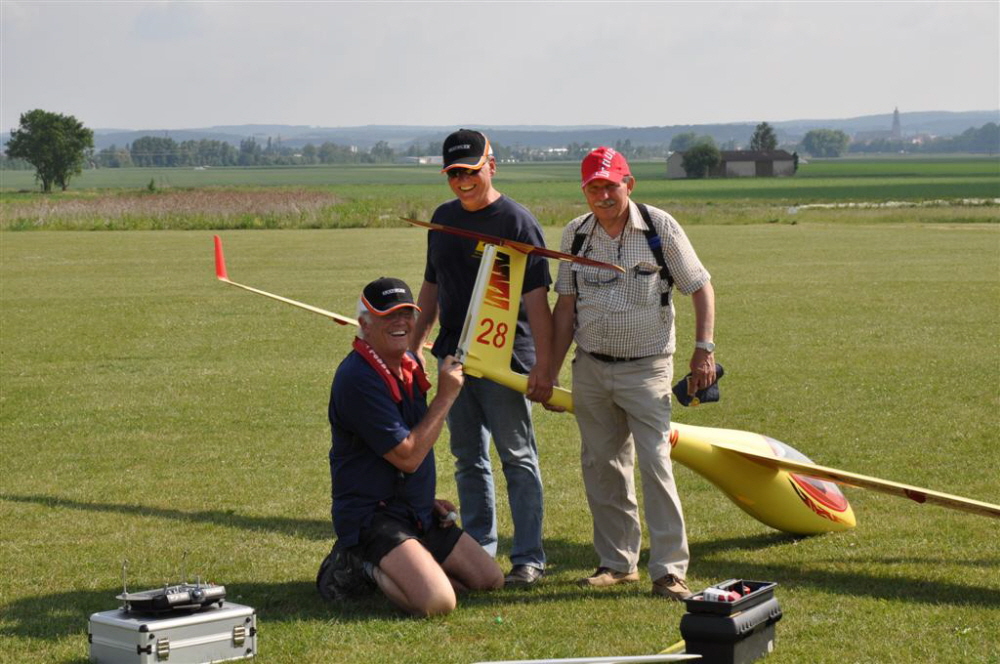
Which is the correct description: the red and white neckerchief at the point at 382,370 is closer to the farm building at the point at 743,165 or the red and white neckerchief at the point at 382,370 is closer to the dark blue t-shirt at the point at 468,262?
the dark blue t-shirt at the point at 468,262

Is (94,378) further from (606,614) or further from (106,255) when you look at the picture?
(106,255)

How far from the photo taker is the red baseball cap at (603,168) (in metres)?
5.94

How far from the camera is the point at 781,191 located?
103 metres

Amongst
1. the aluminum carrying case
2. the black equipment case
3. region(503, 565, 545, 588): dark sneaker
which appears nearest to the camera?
the black equipment case

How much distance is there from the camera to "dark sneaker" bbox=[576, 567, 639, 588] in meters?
6.41

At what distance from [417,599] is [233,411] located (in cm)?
674

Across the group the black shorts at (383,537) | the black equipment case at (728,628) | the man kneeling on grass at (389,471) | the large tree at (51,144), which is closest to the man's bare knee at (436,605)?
the man kneeling on grass at (389,471)

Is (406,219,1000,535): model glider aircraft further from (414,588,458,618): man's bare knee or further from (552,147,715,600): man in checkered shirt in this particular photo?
(414,588,458,618): man's bare knee

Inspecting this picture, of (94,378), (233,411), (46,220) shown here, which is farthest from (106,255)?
(233,411)

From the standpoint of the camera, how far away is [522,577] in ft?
21.5

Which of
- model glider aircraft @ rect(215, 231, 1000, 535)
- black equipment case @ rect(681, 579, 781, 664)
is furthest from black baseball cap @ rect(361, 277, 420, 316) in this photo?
black equipment case @ rect(681, 579, 781, 664)

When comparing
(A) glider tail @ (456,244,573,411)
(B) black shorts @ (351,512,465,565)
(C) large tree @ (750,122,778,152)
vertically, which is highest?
(C) large tree @ (750,122,778,152)

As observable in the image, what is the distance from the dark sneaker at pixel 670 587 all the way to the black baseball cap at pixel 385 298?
5.76 ft

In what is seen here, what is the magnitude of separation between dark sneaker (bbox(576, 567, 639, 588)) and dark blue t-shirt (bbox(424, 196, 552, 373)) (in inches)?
42.4
